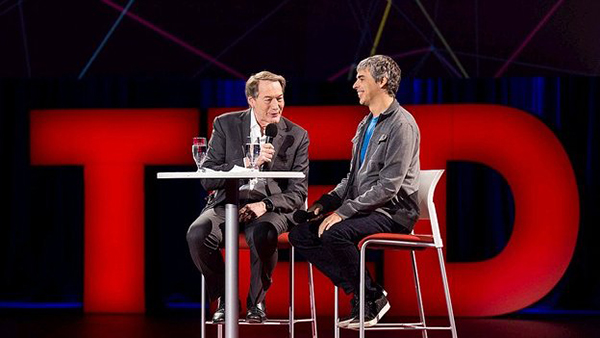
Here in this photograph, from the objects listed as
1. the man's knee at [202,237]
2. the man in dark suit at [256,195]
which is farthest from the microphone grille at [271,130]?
the man's knee at [202,237]

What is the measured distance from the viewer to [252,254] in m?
4.16

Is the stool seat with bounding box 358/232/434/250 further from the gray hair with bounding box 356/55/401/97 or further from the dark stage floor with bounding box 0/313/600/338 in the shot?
the dark stage floor with bounding box 0/313/600/338

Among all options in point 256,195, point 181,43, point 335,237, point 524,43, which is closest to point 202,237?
point 256,195

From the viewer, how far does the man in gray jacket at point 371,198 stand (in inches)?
155

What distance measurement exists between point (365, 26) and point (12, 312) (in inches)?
118

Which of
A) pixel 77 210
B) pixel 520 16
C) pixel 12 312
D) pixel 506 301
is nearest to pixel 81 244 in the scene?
pixel 77 210

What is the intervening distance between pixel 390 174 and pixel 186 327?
6.67 feet

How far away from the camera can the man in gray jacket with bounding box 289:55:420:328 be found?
3936 mm

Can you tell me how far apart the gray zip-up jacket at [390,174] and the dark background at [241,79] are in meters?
1.91

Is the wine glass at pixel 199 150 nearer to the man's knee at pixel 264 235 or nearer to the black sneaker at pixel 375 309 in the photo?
the man's knee at pixel 264 235

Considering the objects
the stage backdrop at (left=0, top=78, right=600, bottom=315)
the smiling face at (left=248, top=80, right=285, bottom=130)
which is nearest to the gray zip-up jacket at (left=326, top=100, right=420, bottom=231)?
the smiling face at (left=248, top=80, right=285, bottom=130)

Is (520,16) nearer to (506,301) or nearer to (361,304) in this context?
(506,301)

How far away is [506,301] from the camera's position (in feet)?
19.4

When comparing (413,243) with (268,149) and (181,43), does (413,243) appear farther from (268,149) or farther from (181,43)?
(181,43)
